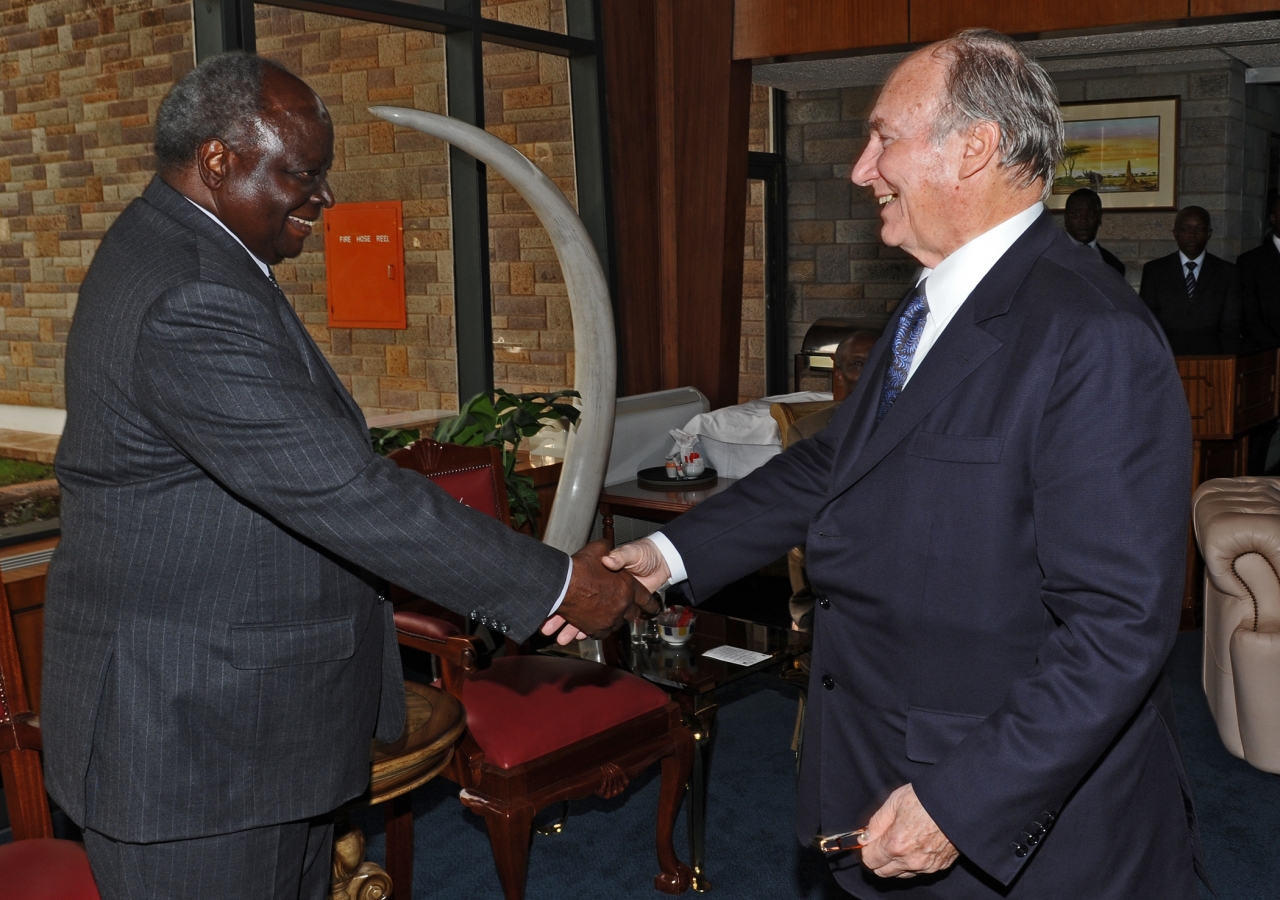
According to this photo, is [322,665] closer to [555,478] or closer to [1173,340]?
[555,478]

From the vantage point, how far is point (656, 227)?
5.55 metres

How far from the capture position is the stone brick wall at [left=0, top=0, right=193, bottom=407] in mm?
3393

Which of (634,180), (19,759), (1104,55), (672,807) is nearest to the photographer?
(19,759)

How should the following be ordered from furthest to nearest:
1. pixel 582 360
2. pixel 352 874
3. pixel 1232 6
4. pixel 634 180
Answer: pixel 634 180 < pixel 1232 6 < pixel 582 360 < pixel 352 874

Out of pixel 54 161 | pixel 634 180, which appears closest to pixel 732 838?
pixel 54 161

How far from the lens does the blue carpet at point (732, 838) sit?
9.65 feet

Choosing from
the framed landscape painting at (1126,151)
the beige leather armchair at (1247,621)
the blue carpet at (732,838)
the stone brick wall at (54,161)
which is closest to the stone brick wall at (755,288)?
the framed landscape painting at (1126,151)

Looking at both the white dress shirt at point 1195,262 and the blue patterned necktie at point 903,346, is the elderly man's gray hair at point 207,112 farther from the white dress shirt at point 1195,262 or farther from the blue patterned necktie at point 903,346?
the white dress shirt at point 1195,262

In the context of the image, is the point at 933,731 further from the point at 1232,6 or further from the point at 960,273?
the point at 1232,6

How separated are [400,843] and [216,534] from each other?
149cm

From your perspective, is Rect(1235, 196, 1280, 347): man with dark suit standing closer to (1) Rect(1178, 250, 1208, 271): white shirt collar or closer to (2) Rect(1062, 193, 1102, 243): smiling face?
(1) Rect(1178, 250, 1208, 271): white shirt collar

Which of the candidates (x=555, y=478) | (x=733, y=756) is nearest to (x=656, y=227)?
(x=555, y=478)

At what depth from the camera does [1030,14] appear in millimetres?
4707

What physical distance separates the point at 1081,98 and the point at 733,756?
18.5 feet
